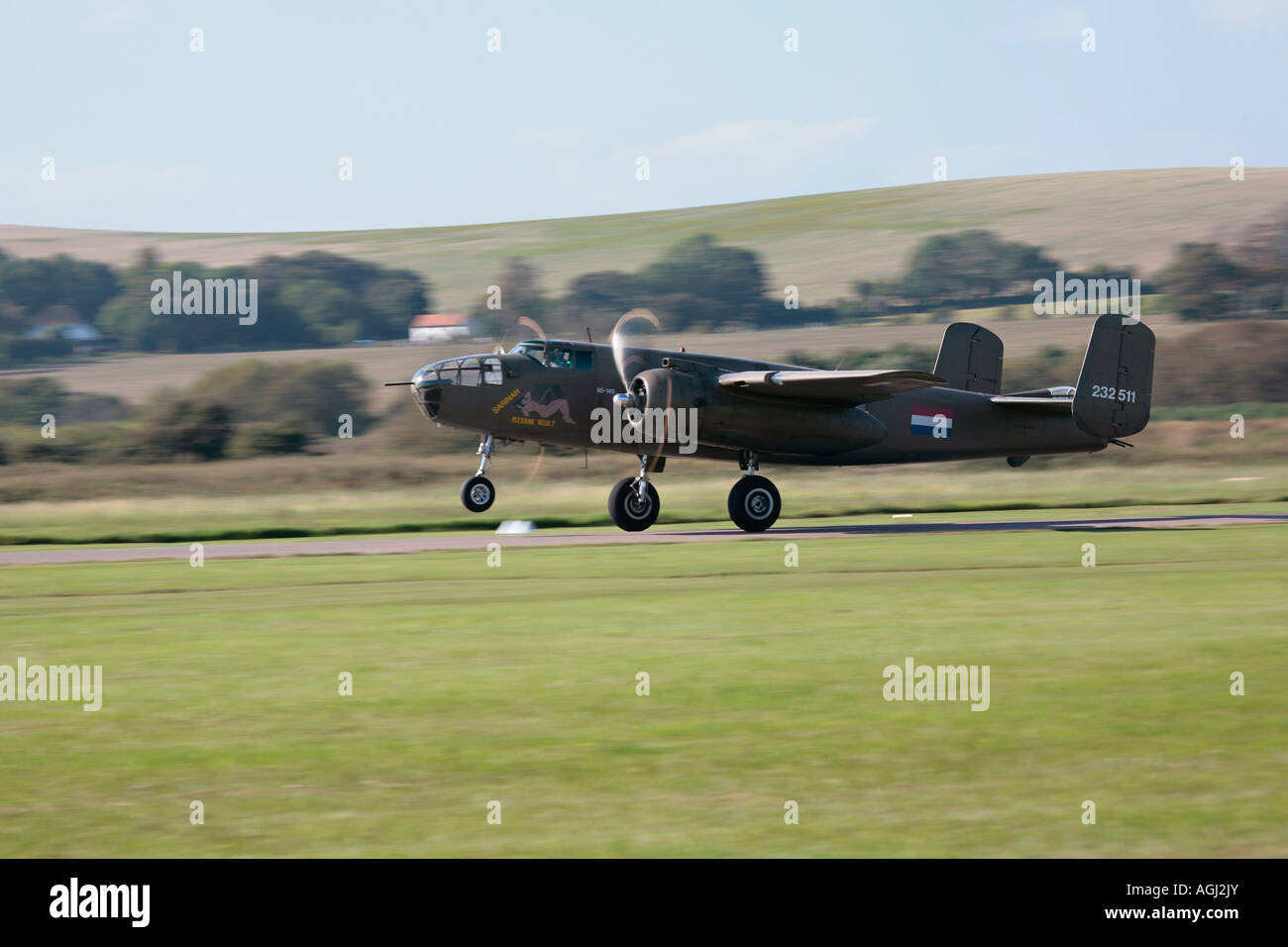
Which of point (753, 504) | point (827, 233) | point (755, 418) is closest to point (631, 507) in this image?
point (753, 504)

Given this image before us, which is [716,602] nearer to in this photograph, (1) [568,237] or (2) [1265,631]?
(2) [1265,631]

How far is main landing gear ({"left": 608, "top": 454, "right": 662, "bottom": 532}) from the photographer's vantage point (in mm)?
27938

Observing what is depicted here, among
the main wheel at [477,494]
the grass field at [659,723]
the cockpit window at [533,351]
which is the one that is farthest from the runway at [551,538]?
the grass field at [659,723]

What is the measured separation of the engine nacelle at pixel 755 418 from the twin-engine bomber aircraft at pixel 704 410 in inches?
1.0

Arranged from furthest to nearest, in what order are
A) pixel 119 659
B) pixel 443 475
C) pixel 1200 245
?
pixel 1200 245 → pixel 443 475 → pixel 119 659

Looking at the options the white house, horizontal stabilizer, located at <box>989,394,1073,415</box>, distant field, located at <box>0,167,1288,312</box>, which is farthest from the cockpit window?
distant field, located at <box>0,167,1288,312</box>

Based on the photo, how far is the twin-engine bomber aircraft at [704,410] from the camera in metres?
27.3

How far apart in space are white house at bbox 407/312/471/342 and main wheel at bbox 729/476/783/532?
4963 cm

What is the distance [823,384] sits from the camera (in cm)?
2695

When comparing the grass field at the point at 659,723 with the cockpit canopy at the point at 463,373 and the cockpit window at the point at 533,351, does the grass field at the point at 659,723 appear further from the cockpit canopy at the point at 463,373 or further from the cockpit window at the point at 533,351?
the cockpit window at the point at 533,351

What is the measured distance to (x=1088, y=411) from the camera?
98.8 feet

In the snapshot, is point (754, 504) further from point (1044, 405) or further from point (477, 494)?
point (1044, 405)
